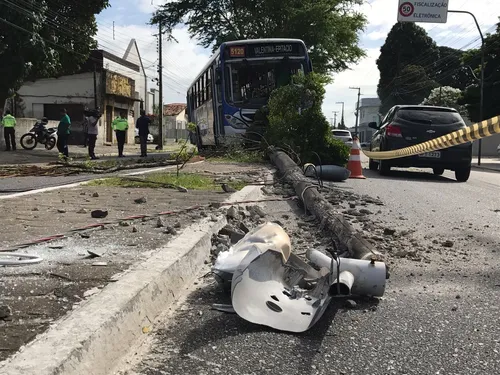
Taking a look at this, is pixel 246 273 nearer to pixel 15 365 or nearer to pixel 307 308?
pixel 307 308

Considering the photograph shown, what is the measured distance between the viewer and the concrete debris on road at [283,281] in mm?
2713

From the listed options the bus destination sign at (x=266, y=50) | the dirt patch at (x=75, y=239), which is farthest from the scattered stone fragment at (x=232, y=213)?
the bus destination sign at (x=266, y=50)

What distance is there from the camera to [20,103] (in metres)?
36.7

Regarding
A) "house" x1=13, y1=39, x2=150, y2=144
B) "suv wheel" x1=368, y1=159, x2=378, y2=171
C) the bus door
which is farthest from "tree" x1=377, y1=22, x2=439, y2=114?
the bus door

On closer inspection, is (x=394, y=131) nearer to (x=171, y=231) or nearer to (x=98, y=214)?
(x=98, y=214)

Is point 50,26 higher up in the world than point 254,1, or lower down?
lower down

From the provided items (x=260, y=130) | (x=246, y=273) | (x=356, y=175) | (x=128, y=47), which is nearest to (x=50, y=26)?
(x=260, y=130)

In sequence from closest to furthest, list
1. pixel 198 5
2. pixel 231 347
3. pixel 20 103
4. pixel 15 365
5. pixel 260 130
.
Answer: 1. pixel 15 365
2. pixel 231 347
3. pixel 260 130
4. pixel 198 5
5. pixel 20 103

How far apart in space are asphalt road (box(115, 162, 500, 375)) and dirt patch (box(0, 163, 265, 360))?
1.54 ft

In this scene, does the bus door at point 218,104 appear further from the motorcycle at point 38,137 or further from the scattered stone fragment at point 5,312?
the scattered stone fragment at point 5,312

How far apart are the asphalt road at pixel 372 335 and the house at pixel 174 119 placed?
7392 cm

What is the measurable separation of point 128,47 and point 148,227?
61079 millimetres

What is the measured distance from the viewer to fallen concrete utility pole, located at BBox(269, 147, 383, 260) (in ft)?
11.6

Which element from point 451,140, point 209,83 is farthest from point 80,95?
point 451,140
